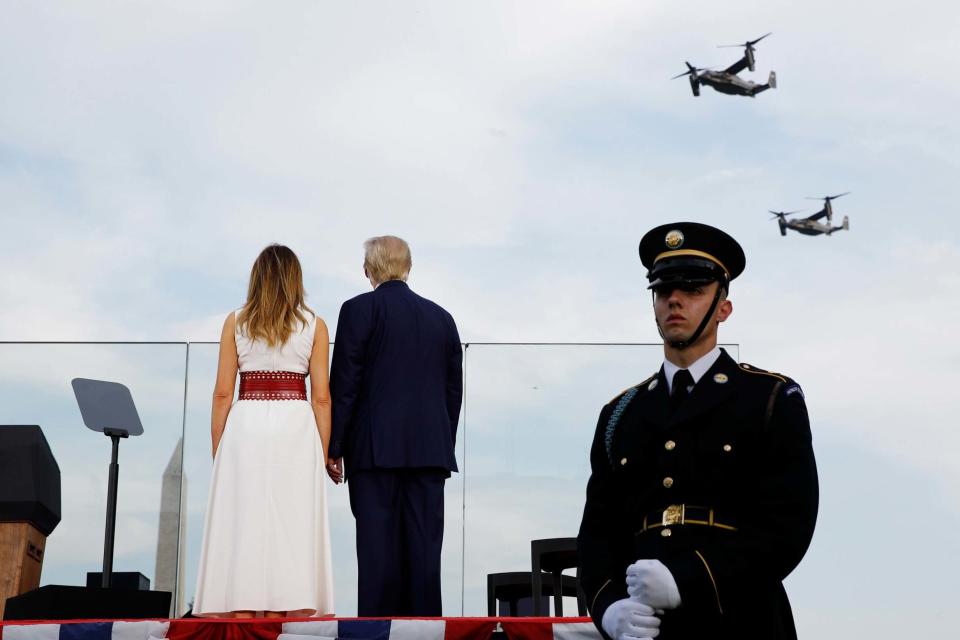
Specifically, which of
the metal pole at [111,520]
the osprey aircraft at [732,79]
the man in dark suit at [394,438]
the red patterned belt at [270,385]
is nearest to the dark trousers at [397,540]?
the man in dark suit at [394,438]

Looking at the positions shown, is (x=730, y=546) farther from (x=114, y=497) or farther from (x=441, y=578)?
(x=114, y=497)

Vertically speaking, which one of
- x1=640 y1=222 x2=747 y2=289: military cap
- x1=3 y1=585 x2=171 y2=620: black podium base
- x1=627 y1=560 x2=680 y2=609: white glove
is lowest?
x1=627 y1=560 x2=680 y2=609: white glove

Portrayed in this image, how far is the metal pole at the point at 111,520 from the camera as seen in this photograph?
5.36 m

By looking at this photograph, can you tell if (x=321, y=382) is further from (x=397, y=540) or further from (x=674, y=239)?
(x=674, y=239)

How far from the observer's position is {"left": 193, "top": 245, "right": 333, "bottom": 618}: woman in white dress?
4.81 meters

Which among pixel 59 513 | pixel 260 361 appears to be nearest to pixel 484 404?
pixel 260 361

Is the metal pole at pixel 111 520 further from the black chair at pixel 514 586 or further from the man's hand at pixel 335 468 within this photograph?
the black chair at pixel 514 586

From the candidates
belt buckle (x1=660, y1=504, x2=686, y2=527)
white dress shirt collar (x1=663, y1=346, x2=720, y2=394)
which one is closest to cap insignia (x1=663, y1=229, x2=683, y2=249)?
white dress shirt collar (x1=663, y1=346, x2=720, y2=394)

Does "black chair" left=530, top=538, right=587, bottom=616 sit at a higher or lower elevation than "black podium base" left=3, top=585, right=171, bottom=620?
higher

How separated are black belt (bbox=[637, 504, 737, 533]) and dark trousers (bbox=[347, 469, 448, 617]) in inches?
96.5

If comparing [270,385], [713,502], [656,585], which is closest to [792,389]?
[713,502]

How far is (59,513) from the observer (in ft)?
17.9

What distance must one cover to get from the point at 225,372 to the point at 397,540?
88cm

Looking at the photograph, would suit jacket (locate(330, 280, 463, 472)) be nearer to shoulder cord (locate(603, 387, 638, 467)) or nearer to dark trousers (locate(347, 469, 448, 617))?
dark trousers (locate(347, 469, 448, 617))
